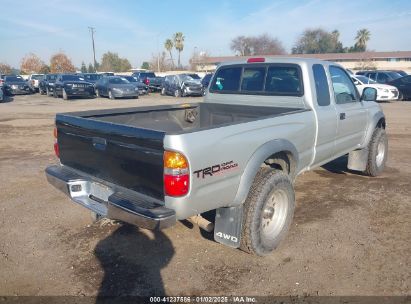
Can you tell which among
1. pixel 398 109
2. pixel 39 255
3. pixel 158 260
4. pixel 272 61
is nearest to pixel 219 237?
pixel 158 260

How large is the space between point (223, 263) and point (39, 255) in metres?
1.88

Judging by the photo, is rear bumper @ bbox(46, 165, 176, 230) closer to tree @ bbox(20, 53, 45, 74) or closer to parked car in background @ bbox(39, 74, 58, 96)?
parked car in background @ bbox(39, 74, 58, 96)

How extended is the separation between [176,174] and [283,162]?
5.48 ft

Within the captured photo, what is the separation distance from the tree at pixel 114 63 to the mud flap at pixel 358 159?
276ft

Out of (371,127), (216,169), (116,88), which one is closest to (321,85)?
(371,127)

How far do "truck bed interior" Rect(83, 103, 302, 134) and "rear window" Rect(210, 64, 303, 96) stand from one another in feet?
0.87

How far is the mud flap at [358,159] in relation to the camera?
589 centimetres

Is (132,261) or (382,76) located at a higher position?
(382,76)

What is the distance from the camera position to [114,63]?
8700cm

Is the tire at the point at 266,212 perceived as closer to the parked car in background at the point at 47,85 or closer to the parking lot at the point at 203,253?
Result: the parking lot at the point at 203,253

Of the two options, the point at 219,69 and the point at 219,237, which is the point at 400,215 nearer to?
the point at 219,237

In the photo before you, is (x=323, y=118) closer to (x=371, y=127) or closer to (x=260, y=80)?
(x=260, y=80)

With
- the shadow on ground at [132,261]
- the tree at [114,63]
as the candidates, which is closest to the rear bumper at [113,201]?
the shadow on ground at [132,261]

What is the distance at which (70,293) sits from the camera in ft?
10.1
